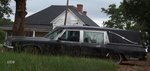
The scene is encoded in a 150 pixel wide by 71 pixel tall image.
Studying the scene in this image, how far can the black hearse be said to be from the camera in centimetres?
1812

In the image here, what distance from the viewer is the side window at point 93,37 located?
1877cm

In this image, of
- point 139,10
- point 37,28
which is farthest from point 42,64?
point 37,28

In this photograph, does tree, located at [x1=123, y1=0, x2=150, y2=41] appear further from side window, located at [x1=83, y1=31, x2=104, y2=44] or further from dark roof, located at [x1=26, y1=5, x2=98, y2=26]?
dark roof, located at [x1=26, y1=5, x2=98, y2=26]

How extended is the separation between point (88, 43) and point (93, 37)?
37 centimetres

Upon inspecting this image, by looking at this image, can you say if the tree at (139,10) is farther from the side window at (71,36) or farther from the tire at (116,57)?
the side window at (71,36)

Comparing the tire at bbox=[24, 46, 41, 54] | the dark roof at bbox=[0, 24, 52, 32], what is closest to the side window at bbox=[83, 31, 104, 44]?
the tire at bbox=[24, 46, 41, 54]

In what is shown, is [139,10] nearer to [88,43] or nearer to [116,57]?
[116,57]

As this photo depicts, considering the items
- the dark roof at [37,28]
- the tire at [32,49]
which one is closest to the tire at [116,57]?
the tire at [32,49]

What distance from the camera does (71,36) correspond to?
18.8m

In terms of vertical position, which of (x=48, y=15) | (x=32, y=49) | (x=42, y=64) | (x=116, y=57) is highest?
(x=48, y=15)

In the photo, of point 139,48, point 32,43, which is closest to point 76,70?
point 32,43

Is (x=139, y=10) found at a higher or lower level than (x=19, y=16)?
higher

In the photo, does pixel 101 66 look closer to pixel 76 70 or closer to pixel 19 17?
pixel 76 70

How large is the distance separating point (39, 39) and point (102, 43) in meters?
2.44
